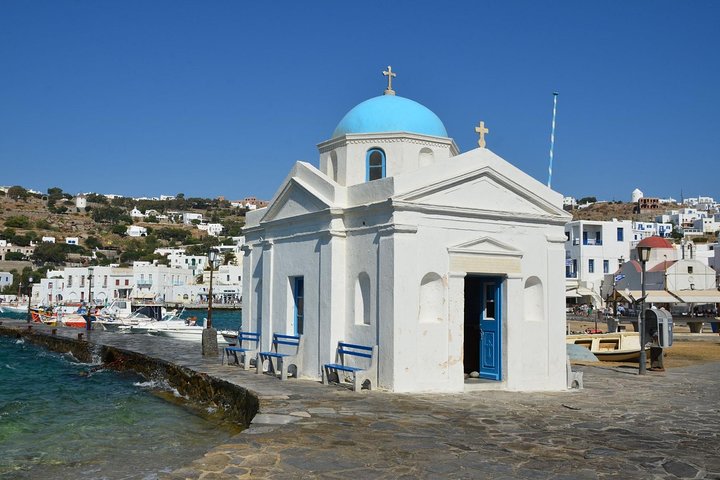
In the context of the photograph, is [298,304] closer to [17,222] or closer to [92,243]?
[92,243]

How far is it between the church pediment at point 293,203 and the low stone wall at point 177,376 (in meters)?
4.17

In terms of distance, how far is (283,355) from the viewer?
589 inches

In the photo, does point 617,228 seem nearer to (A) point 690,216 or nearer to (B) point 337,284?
(B) point 337,284

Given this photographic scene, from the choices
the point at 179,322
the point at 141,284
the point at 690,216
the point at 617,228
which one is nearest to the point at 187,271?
the point at 141,284

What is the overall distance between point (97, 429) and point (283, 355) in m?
3.93

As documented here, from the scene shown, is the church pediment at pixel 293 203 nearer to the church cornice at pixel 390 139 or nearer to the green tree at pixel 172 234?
the church cornice at pixel 390 139

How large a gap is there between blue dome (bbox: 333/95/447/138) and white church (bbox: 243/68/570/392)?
0.03 m

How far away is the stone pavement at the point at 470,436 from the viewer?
7469mm

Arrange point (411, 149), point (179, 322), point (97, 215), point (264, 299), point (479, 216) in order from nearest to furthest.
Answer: point (479, 216) < point (411, 149) < point (264, 299) < point (179, 322) < point (97, 215)

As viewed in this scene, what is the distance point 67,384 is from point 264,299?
24.2 ft

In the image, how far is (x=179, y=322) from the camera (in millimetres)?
50438

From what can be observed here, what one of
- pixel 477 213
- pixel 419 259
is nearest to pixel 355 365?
pixel 419 259

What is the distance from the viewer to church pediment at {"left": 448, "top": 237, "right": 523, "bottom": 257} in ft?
44.9

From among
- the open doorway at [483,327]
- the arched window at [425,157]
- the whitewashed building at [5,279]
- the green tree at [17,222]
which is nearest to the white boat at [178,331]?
the arched window at [425,157]
